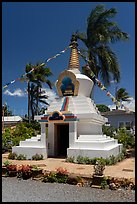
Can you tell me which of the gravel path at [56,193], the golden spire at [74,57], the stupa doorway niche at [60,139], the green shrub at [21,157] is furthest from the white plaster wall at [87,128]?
the gravel path at [56,193]

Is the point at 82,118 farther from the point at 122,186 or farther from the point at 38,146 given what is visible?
the point at 122,186

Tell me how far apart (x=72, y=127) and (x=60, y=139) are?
2.03m

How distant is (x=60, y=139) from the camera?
12945mm

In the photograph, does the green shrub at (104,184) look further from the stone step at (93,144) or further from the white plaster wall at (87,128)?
the white plaster wall at (87,128)

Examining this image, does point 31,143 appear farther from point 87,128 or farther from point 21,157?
point 87,128

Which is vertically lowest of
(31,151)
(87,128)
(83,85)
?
(31,151)

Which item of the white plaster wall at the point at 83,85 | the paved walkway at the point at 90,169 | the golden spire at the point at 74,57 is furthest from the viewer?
the golden spire at the point at 74,57

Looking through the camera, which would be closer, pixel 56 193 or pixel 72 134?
pixel 56 193

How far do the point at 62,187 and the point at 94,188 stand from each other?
904 millimetres

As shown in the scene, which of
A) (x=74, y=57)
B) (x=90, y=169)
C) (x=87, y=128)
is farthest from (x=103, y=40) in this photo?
(x=90, y=169)

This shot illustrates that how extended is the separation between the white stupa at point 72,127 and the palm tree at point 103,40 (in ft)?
14.2

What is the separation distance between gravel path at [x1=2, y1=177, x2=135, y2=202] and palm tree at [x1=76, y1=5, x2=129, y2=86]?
39.4 ft

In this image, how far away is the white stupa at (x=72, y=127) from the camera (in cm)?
1065

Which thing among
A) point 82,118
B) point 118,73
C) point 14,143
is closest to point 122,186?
point 82,118
